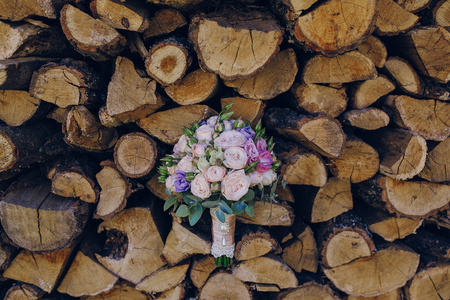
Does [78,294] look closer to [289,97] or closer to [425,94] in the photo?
[289,97]

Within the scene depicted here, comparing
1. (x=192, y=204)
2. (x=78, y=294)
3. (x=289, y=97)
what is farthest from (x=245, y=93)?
(x=78, y=294)

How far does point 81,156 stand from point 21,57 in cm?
76

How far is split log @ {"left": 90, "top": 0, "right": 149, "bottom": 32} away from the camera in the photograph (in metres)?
1.79

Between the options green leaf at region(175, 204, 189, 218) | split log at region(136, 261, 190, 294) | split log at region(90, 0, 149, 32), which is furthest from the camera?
split log at region(136, 261, 190, 294)

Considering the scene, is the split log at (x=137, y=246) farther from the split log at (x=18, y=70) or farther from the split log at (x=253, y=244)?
the split log at (x=18, y=70)

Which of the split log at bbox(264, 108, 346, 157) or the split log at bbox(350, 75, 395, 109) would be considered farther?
the split log at bbox(350, 75, 395, 109)

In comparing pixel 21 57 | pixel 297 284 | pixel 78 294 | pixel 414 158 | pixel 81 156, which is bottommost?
pixel 78 294

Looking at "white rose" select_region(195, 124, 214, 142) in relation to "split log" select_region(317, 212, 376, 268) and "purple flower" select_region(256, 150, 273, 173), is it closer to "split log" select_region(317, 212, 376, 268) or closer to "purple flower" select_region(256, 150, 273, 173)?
"purple flower" select_region(256, 150, 273, 173)

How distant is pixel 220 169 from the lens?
1.71m

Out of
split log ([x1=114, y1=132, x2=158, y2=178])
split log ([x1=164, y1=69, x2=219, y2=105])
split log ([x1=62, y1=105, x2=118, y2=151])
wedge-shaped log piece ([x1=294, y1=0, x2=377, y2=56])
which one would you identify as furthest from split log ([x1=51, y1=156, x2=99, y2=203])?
wedge-shaped log piece ([x1=294, y1=0, x2=377, y2=56])

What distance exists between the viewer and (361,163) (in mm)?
2135

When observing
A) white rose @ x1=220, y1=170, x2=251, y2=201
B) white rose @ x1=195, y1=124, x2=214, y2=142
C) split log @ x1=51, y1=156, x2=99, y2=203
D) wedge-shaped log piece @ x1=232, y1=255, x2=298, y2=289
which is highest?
white rose @ x1=195, y1=124, x2=214, y2=142

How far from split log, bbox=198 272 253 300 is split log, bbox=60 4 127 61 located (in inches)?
69.2

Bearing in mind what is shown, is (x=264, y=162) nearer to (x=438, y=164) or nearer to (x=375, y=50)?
(x=375, y=50)
